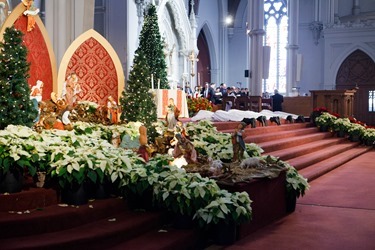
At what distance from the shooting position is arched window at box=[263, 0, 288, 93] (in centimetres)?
2805

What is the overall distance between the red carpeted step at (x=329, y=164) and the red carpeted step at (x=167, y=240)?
4.55 m

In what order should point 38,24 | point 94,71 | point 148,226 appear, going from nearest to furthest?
point 148,226 → point 38,24 → point 94,71

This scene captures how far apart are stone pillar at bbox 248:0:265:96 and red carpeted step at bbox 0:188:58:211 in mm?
14068

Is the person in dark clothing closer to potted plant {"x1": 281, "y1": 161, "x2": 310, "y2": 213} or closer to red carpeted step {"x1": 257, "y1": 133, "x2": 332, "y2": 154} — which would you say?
red carpeted step {"x1": 257, "y1": 133, "x2": 332, "y2": 154}

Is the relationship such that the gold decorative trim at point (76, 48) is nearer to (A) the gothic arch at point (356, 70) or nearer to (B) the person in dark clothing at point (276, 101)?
(B) the person in dark clothing at point (276, 101)

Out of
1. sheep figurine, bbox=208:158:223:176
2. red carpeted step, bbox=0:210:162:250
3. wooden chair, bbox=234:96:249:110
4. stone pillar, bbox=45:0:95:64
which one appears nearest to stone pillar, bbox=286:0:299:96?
wooden chair, bbox=234:96:249:110

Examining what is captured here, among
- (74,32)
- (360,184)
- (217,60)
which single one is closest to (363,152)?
(360,184)

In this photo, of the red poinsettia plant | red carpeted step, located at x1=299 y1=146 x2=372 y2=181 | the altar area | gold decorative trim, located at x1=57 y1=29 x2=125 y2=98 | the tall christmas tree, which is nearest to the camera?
gold decorative trim, located at x1=57 y1=29 x2=125 y2=98

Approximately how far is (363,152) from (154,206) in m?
10.3

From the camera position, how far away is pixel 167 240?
4.72m

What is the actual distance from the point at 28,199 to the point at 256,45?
14.9 metres

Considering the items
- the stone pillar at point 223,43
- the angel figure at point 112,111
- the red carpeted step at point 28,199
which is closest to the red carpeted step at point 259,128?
the angel figure at point 112,111

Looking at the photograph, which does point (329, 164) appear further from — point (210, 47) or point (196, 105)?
point (210, 47)

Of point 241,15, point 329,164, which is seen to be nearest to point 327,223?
point 329,164
